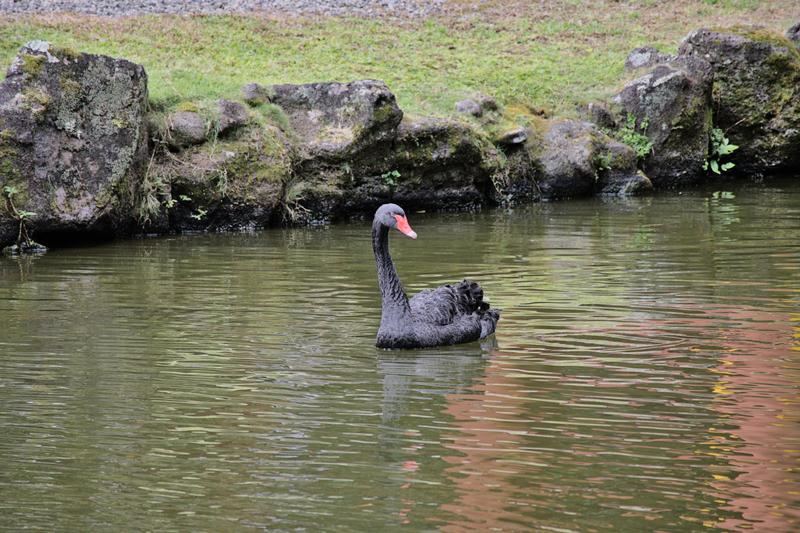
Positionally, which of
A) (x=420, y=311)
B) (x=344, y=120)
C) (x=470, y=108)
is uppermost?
(x=470, y=108)

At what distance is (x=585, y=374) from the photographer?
24.9 ft

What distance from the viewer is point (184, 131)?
15180mm

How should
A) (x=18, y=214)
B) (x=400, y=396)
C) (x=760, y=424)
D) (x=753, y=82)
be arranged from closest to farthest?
(x=760, y=424), (x=400, y=396), (x=18, y=214), (x=753, y=82)

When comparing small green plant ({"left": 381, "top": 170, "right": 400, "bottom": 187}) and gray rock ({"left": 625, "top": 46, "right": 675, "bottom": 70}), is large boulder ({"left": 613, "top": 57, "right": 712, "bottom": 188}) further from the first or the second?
small green plant ({"left": 381, "top": 170, "right": 400, "bottom": 187})

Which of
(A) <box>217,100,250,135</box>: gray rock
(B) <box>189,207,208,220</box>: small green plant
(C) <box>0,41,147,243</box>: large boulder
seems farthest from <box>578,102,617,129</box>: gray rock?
(C) <box>0,41,147,243</box>: large boulder

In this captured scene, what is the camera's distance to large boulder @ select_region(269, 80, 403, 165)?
1603 cm

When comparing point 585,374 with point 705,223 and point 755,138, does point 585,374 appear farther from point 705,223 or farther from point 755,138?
point 755,138

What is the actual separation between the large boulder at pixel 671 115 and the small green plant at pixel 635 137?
2cm

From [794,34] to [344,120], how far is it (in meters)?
9.88

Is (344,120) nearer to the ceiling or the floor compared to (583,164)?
nearer to the ceiling

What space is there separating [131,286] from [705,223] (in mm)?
7642

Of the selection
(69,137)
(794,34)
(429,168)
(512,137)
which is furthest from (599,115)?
(69,137)

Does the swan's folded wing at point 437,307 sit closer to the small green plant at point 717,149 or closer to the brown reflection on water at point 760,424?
the brown reflection on water at point 760,424

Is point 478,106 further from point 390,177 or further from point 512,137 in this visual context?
point 390,177
